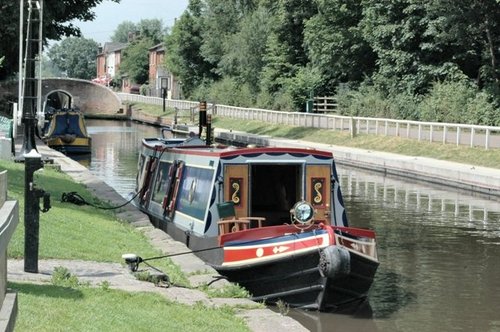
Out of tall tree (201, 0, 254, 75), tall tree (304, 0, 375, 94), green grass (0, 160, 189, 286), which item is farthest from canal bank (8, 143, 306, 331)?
tall tree (201, 0, 254, 75)

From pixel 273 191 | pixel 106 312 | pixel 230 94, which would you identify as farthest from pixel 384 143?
pixel 230 94

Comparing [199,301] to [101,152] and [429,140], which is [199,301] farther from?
[101,152]

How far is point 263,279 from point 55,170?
15.0m

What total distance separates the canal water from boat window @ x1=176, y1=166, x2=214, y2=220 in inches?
123

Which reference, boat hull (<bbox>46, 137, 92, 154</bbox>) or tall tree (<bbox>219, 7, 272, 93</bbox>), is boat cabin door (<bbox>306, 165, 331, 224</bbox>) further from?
tall tree (<bbox>219, 7, 272, 93</bbox>)

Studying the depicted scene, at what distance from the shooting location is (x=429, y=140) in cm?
3944

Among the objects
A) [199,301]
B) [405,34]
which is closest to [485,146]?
[405,34]

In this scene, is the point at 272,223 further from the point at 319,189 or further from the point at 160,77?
the point at 160,77

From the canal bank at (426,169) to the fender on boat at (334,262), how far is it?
16.2 metres

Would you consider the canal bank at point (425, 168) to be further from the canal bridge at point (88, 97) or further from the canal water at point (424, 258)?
the canal bridge at point (88, 97)

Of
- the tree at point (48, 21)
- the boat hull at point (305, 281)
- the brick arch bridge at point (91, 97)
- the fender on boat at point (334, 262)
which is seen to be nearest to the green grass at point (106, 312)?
the fender on boat at point (334, 262)

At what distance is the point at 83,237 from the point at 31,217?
330 cm

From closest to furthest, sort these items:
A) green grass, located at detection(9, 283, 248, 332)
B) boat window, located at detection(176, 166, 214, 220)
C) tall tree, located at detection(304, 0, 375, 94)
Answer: green grass, located at detection(9, 283, 248, 332) → boat window, located at detection(176, 166, 214, 220) → tall tree, located at detection(304, 0, 375, 94)

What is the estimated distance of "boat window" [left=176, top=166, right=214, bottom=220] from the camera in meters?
15.3
